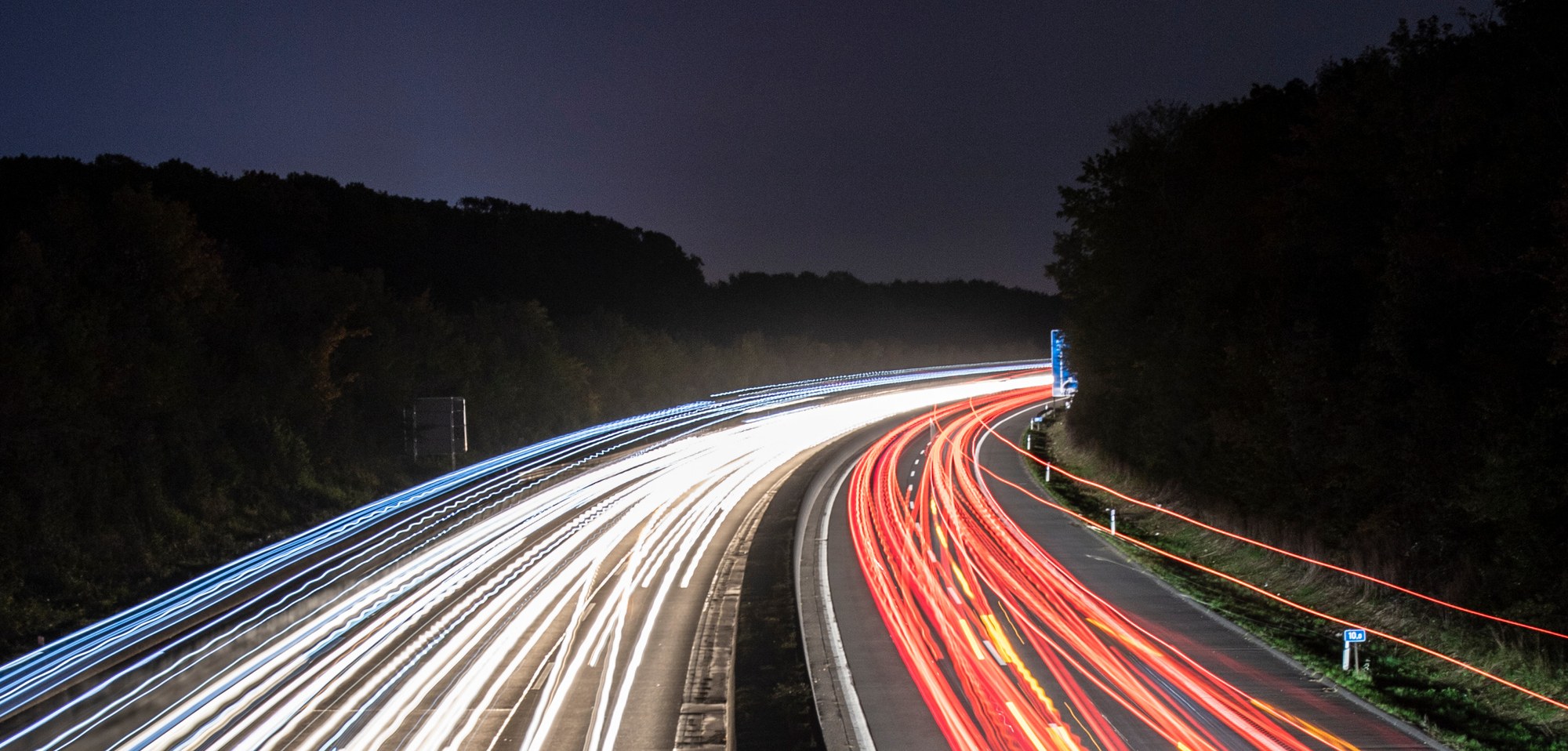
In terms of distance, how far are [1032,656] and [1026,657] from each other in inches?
3.6

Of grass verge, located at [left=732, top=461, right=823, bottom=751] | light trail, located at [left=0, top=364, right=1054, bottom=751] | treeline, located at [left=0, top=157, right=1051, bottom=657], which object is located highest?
treeline, located at [left=0, top=157, right=1051, bottom=657]

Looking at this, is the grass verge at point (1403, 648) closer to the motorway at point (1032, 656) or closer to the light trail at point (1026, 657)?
the motorway at point (1032, 656)

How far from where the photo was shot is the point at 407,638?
14.7 metres

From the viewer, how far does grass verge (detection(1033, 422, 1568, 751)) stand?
431 inches

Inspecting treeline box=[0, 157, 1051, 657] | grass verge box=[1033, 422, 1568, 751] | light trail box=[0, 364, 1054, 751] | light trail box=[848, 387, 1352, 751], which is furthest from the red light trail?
treeline box=[0, 157, 1051, 657]

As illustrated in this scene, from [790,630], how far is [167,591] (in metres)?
10.0

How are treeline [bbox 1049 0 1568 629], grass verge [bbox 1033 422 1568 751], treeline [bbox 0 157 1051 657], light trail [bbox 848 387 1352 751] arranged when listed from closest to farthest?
light trail [bbox 848 387 1352 751] → grass verge [bbox 1033 422 1568 751] → treeline [bbox 1049 0 1568 629] → treeline [bbox 0 157 1051 657]

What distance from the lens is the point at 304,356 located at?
3189 centimetres

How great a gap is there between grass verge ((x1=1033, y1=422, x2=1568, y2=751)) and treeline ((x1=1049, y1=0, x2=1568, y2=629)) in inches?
17.1

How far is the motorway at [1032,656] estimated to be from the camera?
10.9 meters

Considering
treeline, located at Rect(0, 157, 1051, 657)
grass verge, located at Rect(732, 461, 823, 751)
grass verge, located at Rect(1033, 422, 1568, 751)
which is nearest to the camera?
grass verge, located at Rect(1033, 422, 1568, 751)

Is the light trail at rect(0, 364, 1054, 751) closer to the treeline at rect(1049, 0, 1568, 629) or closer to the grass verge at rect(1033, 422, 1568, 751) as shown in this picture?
the grass verge at rect(1033, 422, 1568, 751)

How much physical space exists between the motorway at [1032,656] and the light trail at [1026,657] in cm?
3

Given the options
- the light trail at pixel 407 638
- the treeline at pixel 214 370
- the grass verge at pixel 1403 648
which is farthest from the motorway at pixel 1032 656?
the treeline at pixel 214 370
